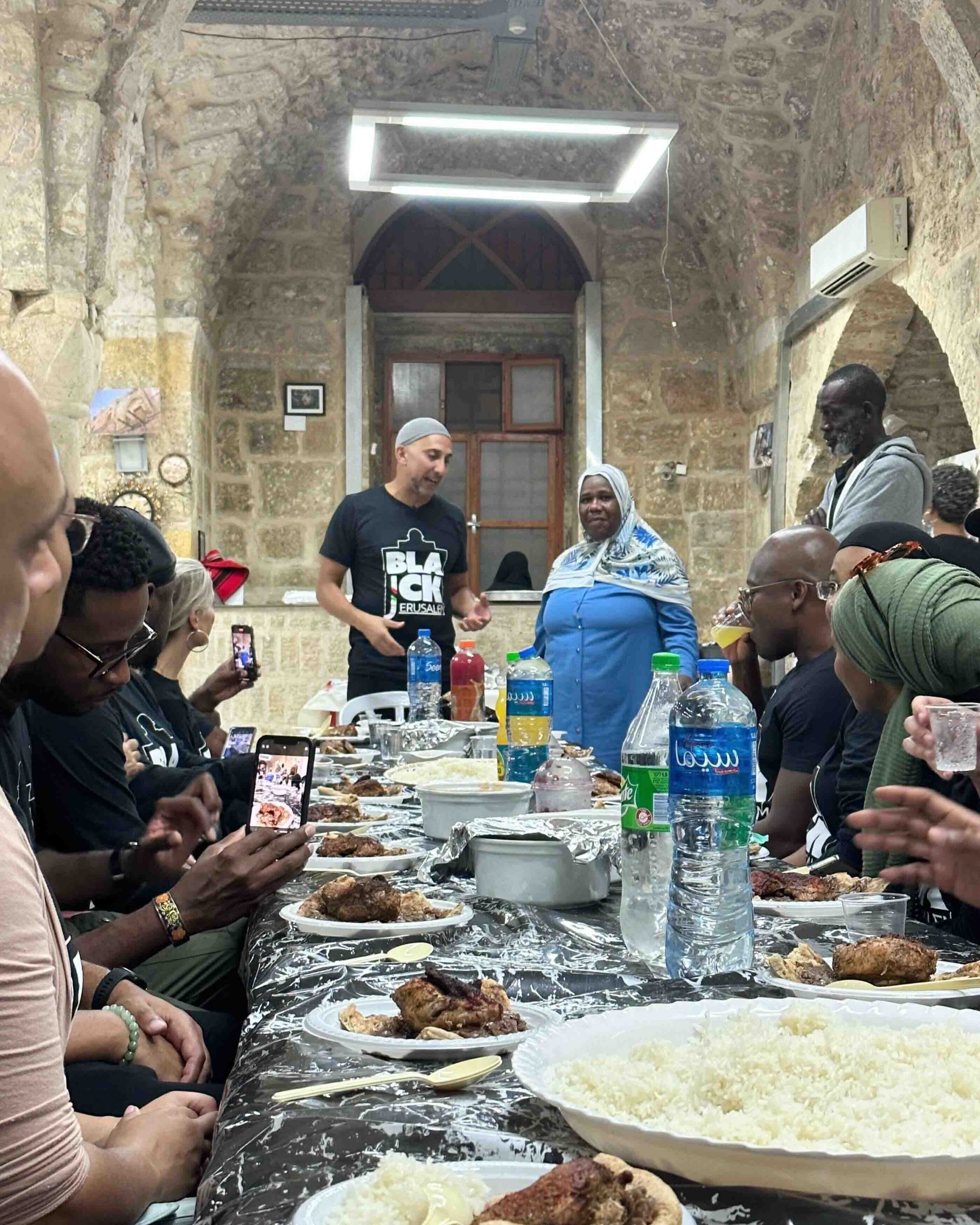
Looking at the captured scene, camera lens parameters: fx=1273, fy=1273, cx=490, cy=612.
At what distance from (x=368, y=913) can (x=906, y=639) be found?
1.00 m

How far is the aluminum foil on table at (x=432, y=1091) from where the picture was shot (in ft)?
2.81

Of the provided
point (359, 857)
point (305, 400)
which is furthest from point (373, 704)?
point (305, 400)

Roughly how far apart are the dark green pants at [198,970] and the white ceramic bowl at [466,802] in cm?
40

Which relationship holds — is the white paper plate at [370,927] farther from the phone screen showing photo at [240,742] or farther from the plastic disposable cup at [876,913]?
the phone screen showing photo at [240,742]

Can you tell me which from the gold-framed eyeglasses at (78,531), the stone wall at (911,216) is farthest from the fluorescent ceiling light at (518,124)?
the gold-framed eyeglasses at (78,531)

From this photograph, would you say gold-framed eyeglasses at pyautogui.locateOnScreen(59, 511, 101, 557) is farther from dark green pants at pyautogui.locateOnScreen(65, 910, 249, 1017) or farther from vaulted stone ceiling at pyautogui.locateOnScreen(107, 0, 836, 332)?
vaulted stone ceiling at pyautogui.locateOnScreen(107, 0, 836, 332)

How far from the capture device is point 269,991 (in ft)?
4.67

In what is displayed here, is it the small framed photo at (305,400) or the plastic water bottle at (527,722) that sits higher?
the small framed photo at (305,400)

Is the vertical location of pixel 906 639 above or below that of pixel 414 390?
below

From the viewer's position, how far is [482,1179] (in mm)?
817

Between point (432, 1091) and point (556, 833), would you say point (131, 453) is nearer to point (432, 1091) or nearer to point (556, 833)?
point (556, 833)

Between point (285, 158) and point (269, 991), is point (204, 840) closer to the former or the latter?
point (269, 991)

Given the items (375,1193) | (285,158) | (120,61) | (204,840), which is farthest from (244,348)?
(375,1193)

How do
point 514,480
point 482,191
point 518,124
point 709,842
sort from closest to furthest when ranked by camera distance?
point 709,842 < point 518,124 < point 482,191 < point 514,480
